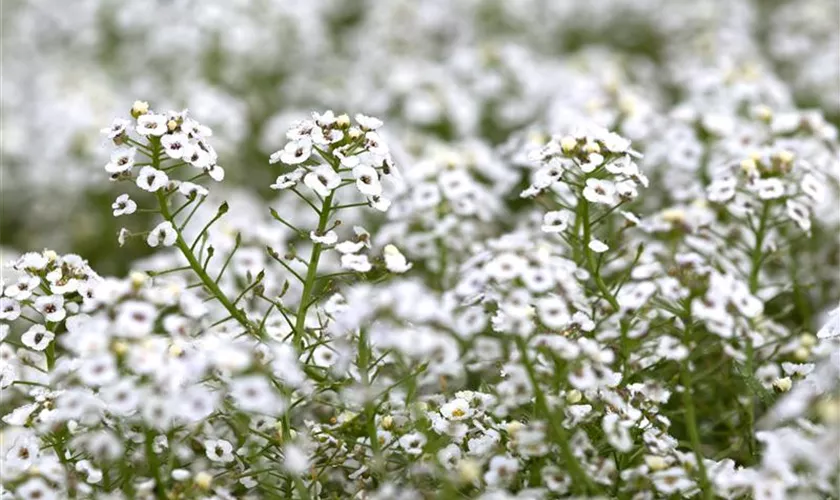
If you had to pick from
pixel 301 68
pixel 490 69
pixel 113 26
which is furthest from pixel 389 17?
pixel 113 26

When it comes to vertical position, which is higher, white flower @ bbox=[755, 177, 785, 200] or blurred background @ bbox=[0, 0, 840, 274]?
blurred background @ bbox=[0, 0, 840, 274]

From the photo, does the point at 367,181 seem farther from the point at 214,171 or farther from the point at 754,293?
the point at 754,293

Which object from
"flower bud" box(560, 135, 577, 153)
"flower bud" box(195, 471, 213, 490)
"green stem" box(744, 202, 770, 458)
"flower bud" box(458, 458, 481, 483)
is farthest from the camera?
"green stem" box(744, 202, 770, 458)

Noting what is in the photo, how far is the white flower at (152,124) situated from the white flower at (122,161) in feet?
0.30

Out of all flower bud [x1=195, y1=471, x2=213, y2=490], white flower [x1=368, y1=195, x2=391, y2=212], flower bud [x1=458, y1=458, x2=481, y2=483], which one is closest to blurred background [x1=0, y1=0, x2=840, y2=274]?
white flower [x1=368, y1=195, x2=391, y2=212]

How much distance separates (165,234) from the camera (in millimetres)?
2826

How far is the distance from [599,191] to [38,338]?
163 cm

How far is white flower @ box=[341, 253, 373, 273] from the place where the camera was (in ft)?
8.50

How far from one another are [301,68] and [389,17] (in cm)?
77

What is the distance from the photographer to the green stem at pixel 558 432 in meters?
2.30

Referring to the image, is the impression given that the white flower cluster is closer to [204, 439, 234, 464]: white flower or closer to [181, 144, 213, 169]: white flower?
[181, 144, 213, 169]: white flower

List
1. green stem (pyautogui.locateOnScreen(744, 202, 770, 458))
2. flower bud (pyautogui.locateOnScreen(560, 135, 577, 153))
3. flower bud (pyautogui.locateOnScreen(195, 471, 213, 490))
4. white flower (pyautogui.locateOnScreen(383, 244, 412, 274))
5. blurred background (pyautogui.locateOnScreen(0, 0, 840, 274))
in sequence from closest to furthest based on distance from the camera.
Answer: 1. flower bud (pyautogui.locateOnScreen(195, 471, 213, 490))
2. white flower (pyautogui.locateOnScreen(383, 244, 412, 274))
3. flower bud (pyautogui.locateOnScreen(560, 135, 577, 153))
4. green stem (pyautogui.locateOnScreen(744, 202, 770, 458))
5. blurred background (pyautogui.locateOnScreen(0, 0, 840, 274))

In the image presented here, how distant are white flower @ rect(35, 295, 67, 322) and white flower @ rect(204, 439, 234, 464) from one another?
53 centimetres

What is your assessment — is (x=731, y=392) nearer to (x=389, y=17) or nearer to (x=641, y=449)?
(x=641, y=449)
